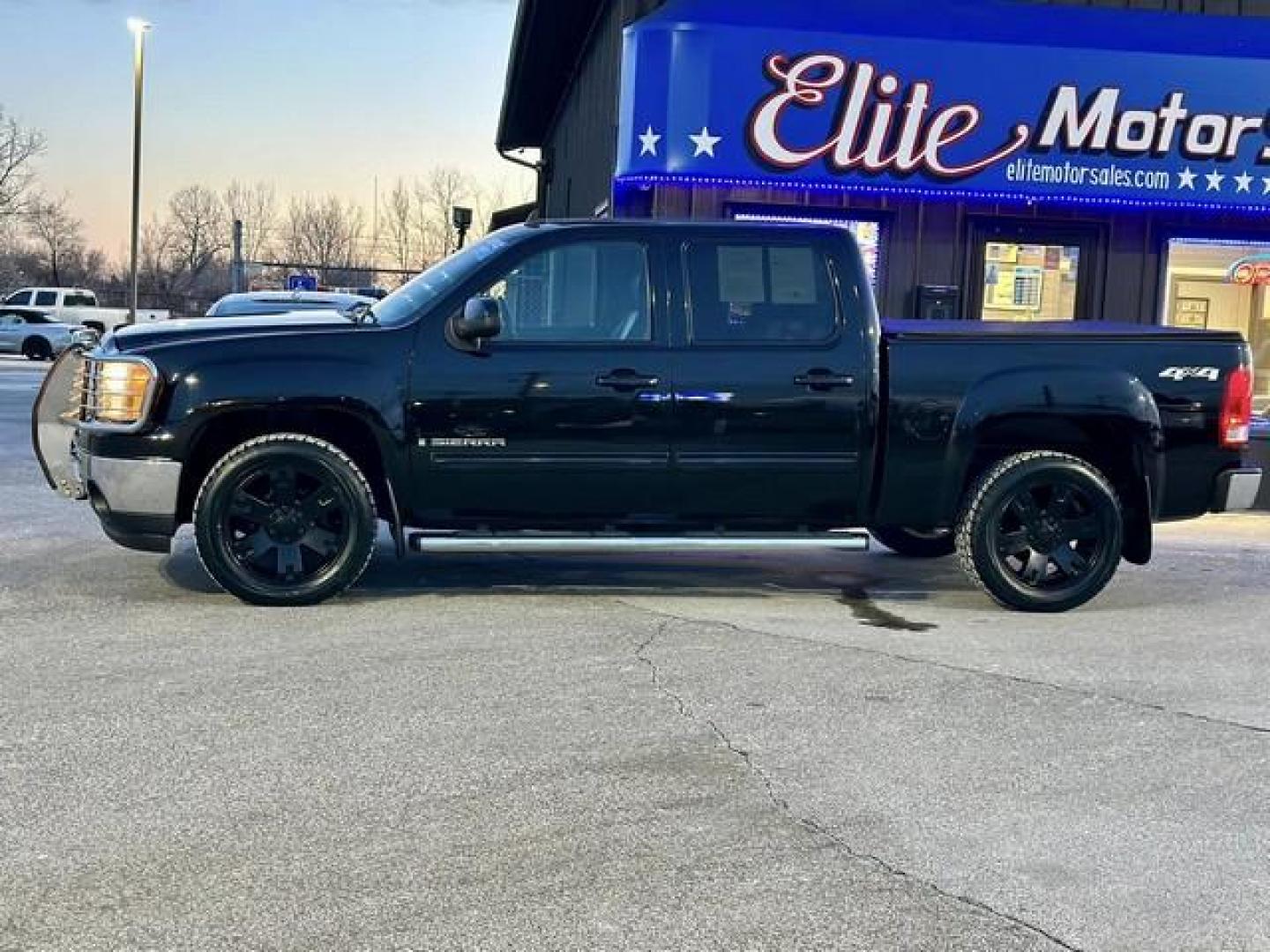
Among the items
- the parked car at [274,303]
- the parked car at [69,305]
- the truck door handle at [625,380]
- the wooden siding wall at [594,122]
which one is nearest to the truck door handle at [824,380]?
Answer: the truck door handle at [625,380]

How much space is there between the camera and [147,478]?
596 cm

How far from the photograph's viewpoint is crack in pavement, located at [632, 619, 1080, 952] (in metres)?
3.13

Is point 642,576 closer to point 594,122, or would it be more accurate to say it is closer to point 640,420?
Result: point 640,420

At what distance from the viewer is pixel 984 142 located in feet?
40.8

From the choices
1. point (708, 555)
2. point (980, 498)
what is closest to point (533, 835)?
point (980, 498)

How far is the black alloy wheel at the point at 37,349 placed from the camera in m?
34.8

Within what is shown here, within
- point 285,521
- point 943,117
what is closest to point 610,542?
point 285,521

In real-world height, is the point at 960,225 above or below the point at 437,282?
above

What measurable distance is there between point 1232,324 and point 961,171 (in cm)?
384

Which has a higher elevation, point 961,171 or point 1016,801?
point 961,171

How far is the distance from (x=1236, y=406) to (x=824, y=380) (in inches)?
87.9

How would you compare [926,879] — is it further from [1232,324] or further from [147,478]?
[1232,324]

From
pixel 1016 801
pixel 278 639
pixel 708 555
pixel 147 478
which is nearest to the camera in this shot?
pixel 1016 801

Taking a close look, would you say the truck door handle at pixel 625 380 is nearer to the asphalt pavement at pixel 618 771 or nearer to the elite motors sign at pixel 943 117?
the asphalt pavement at pixel 618 771
